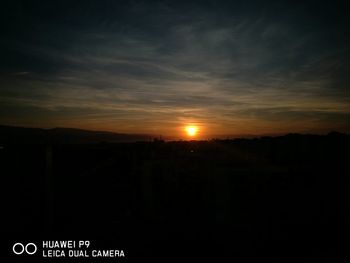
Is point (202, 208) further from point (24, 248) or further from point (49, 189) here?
point (24, 248)

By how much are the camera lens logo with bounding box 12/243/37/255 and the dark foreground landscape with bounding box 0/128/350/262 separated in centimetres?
37

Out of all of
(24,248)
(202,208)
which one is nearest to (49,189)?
(24,248)

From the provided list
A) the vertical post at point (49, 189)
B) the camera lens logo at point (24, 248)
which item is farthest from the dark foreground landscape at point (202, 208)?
the camera lens logo at point (24, 248)

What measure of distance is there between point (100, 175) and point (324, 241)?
9626 mm

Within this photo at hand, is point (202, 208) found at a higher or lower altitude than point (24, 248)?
higher

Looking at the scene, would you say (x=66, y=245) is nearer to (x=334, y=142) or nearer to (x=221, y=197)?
(x=221, y=197)

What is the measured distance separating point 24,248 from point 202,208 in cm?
511

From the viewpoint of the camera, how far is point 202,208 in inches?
329

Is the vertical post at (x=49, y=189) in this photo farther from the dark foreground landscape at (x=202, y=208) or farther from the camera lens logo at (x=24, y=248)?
the camera lens logo at (x=24, y=248)

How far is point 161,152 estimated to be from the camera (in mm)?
13359

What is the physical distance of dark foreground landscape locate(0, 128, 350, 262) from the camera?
6.30m

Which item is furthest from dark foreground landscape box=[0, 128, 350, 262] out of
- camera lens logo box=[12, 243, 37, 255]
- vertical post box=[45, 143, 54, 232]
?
camera lens logo box=[12, 243, 37, 255]

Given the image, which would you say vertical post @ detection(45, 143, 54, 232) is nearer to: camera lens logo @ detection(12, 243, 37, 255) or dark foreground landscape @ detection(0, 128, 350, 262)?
dark foreground landscape @ detection(0, 128, 350, 262)

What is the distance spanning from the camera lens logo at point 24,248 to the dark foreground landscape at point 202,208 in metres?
0.37
